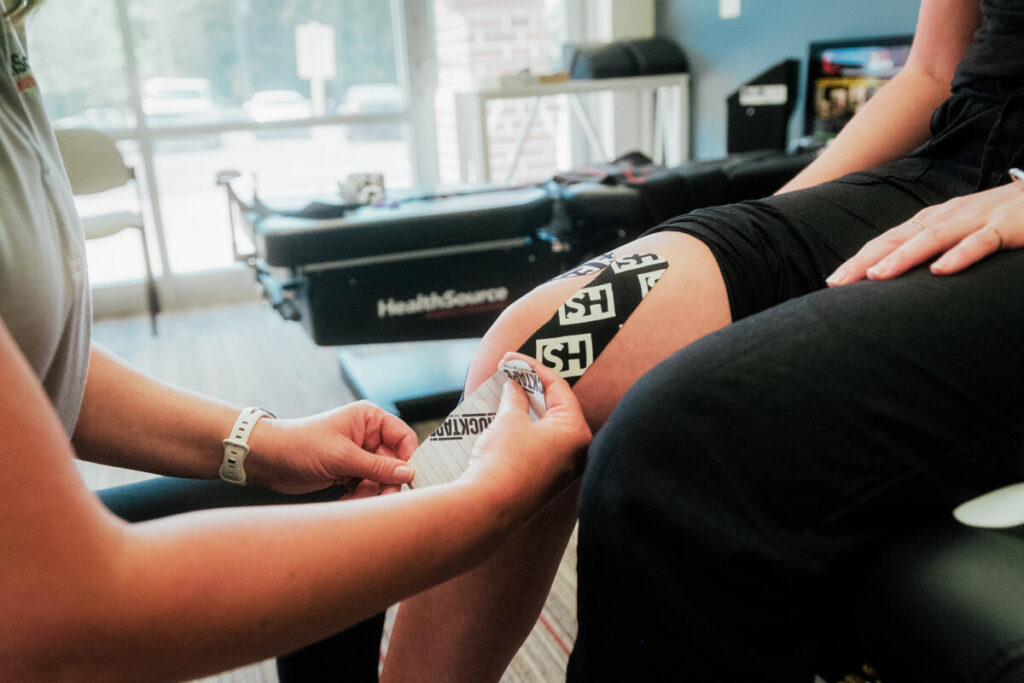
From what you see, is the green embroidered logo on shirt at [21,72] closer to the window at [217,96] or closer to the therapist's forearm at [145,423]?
the therapist's forearm at [145,423]

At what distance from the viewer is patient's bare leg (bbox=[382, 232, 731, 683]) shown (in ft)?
2.15

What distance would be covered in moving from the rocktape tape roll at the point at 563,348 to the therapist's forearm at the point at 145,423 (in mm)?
243

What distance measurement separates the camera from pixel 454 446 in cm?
64

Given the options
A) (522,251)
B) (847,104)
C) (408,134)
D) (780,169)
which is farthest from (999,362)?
(408,134)

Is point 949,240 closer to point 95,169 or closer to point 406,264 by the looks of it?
point 406,264

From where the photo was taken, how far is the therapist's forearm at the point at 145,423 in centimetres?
76

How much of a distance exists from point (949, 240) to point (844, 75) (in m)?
2.35

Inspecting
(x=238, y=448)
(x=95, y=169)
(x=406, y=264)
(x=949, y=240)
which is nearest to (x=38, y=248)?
(x=238, y=448)

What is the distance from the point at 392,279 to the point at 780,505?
54.9 inches

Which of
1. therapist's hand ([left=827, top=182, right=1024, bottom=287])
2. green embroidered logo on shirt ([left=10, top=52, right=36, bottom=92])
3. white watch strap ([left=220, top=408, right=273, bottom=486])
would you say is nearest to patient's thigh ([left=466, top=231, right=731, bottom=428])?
therapist's hand ([left=827, top=182, right=1024, bottom=287])

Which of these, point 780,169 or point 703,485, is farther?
point 780,169

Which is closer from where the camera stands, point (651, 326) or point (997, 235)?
point (997, 235)

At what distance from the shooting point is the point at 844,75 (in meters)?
2.62

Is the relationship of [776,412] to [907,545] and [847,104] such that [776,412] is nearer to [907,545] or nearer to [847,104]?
[907,545]
